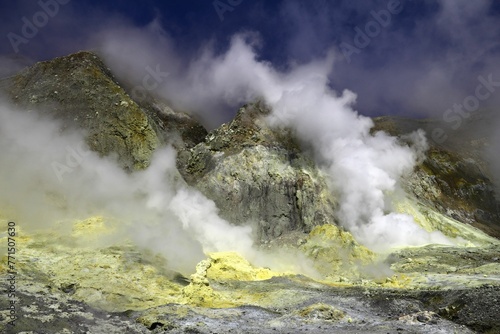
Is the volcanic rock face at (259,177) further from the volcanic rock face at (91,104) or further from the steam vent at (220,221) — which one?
the volcanic rock face at (91,104)

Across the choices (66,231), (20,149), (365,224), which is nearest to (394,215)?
(365,224)

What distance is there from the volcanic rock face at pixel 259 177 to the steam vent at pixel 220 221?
15cm

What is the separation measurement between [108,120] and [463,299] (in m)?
31.7

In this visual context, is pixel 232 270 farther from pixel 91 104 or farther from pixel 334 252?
pixel 91 104

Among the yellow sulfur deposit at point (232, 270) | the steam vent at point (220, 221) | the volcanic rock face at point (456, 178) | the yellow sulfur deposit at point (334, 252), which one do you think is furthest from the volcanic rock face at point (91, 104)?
the volcanic rock face at point (456, 178)

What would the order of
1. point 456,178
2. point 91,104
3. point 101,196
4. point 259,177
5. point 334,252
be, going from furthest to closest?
1. point 456,178
2. point 259,177
3. point 91,104
4. point 101,196
5. point 334,252

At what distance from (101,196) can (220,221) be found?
9.81 meters

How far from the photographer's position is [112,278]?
16.6 meters

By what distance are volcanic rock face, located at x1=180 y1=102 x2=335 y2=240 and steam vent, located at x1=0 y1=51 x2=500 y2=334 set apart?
150 mm

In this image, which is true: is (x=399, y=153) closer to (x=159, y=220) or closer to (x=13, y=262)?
(x=159, y=220)

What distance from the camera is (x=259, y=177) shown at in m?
40.7

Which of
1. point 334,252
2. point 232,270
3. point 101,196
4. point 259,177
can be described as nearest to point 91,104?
point 101,196

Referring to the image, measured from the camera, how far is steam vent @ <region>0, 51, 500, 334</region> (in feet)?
44.8

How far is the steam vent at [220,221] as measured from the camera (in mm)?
13656
